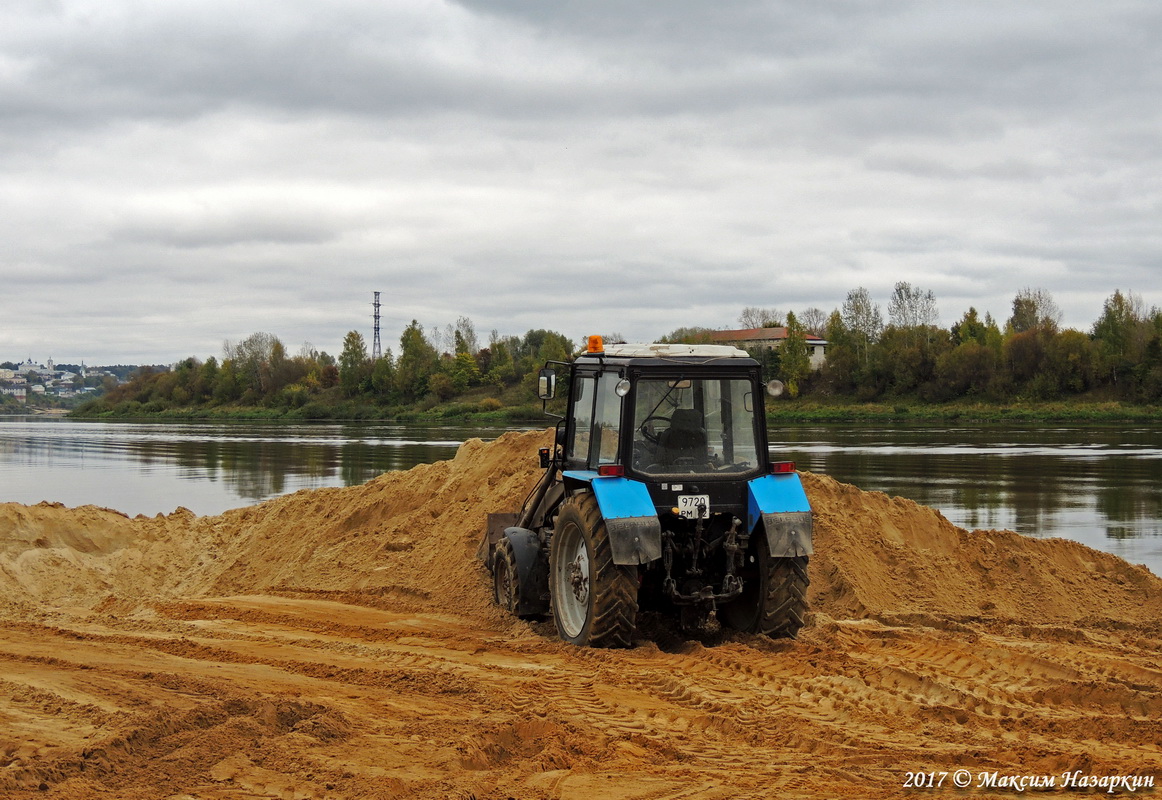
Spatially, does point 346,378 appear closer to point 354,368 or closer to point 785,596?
point 354,368

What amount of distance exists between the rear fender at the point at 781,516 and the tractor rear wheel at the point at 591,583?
3.39ft

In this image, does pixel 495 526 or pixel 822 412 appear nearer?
pixel 495 526

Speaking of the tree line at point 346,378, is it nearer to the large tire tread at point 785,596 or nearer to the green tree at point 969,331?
the green tree at point 969,331

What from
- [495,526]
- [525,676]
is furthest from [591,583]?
[495,526]

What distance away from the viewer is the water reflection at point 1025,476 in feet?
53.0

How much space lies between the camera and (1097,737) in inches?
223

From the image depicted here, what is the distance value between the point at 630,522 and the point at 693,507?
58 cm

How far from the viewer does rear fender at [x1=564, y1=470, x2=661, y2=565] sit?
7.47 m

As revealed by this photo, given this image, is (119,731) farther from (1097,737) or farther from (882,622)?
(882,622)

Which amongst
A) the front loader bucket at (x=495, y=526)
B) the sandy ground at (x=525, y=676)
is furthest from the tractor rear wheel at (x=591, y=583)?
the front loader bucket at (x=495, y=526)

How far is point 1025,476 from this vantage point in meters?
24.5

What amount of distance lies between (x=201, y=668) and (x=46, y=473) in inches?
1016

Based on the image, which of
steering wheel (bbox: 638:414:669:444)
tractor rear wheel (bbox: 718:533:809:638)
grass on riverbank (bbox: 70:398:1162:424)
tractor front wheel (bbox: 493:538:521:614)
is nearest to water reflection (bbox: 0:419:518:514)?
tractor front wheel (bbox: 493:538:521:614)

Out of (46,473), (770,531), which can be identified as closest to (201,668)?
(770,531)
